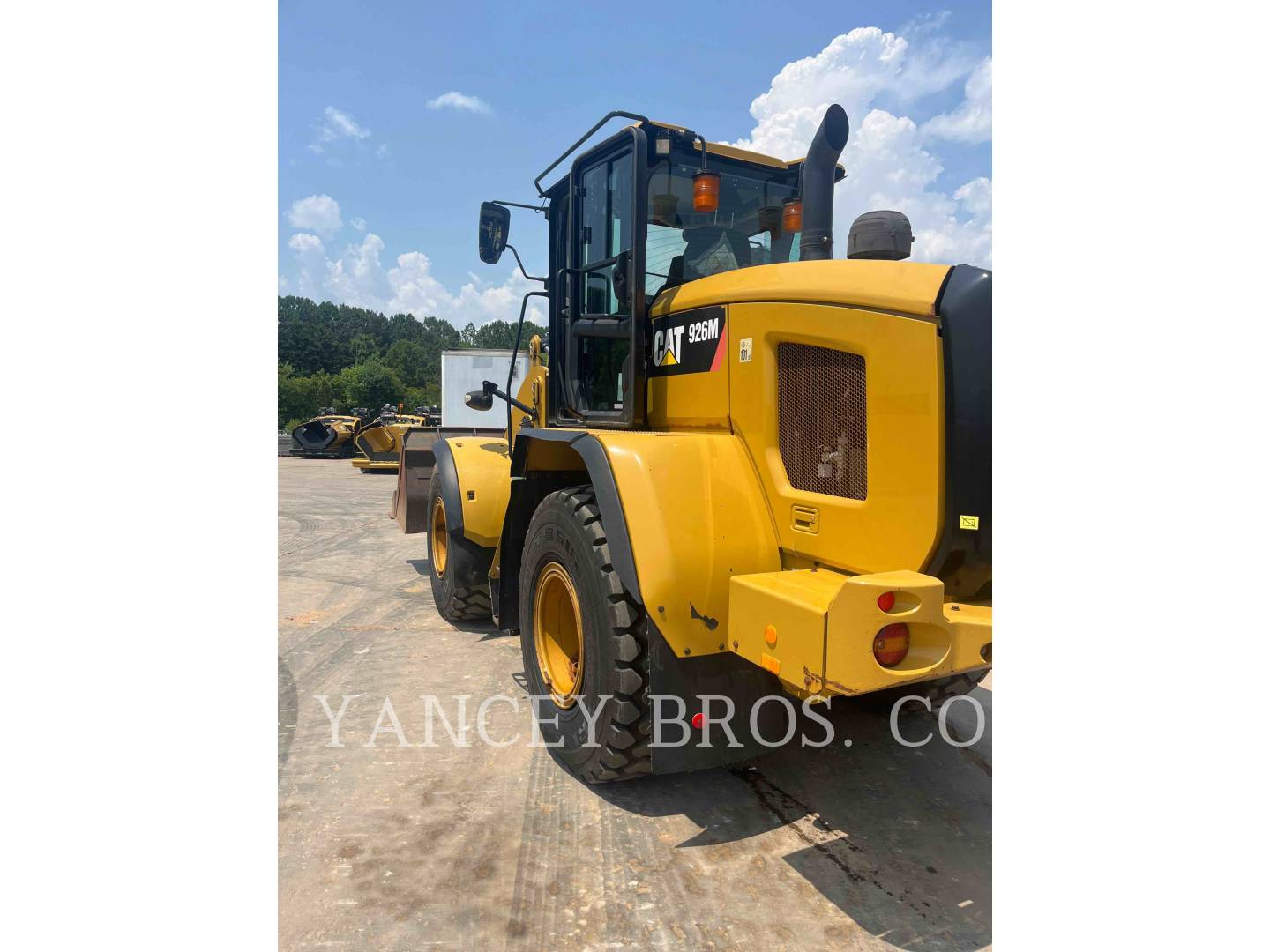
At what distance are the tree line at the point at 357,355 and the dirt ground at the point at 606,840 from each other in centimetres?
2706

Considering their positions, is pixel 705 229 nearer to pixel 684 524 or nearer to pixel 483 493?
pixel 684 524

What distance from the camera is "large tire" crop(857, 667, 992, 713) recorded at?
3.71m

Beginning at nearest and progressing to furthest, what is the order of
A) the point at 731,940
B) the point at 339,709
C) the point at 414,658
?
the point at 731,940 < the point at 339,709 < the point at 414,658

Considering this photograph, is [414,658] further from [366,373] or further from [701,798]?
[366,373]

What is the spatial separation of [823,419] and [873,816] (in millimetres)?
1574

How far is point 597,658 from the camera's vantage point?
119 inches

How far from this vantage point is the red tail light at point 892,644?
7.25 ft

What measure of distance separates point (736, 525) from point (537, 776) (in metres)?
1.41

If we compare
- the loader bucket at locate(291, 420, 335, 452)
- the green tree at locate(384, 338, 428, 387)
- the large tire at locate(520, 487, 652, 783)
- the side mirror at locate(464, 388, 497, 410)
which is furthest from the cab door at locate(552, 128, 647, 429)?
the green tree at locate(384, 338, 428, 387)

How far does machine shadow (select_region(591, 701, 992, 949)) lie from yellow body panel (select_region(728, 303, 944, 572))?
1.05 metres

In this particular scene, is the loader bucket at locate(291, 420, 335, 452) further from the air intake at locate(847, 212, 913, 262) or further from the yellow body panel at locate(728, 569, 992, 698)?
the yellow body panel at locate(728, 569, 992, 698)

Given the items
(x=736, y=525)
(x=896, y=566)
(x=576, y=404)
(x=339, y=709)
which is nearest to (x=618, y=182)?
(x=576, y=404)

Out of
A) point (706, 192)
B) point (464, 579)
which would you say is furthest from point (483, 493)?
point (706, 192)

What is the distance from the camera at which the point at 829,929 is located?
230cm
